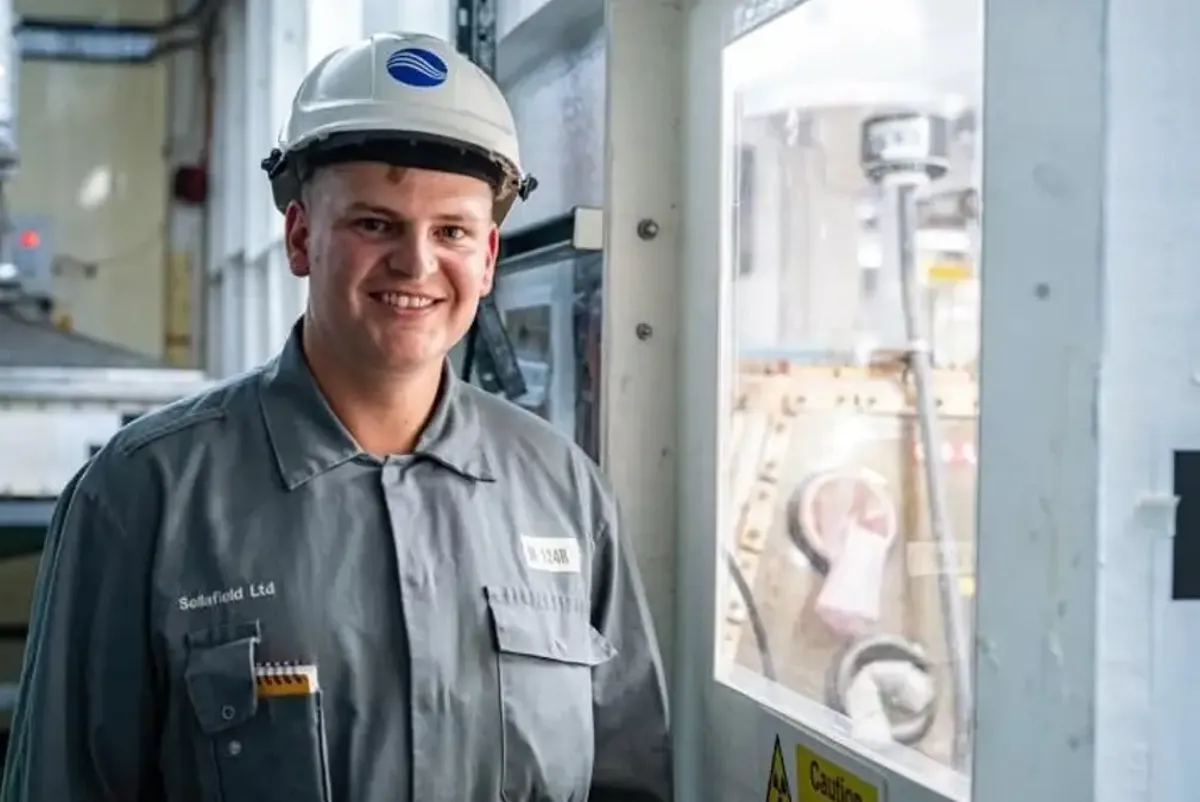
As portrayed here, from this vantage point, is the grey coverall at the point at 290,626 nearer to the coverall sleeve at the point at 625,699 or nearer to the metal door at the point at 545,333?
the coverall sleeve at the point at 625,699

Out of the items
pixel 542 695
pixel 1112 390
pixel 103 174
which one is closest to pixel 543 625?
pixel 542 695

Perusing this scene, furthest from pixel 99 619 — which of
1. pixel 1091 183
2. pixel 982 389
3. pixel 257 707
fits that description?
pixel 1091 183

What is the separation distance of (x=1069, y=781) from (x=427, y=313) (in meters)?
0.61

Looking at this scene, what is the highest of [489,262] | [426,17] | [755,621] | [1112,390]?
[426,17]

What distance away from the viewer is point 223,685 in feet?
3.49

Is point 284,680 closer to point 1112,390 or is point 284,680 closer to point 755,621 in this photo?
point 755,621

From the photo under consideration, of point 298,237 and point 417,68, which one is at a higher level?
point 417,68

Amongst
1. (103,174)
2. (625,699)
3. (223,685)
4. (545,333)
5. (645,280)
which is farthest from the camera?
(103,174)

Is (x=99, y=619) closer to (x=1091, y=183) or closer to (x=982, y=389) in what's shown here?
(x=982, y=389)

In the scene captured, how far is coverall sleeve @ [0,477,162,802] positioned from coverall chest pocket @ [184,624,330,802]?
2.2 inches

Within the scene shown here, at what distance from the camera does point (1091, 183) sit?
0.79 metres

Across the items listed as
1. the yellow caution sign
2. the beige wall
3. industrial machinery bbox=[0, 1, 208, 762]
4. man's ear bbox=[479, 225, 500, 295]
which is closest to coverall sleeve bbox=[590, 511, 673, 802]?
the yellow caution sign

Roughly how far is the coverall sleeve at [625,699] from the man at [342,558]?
0.19 ft

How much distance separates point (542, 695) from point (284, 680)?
221mm
